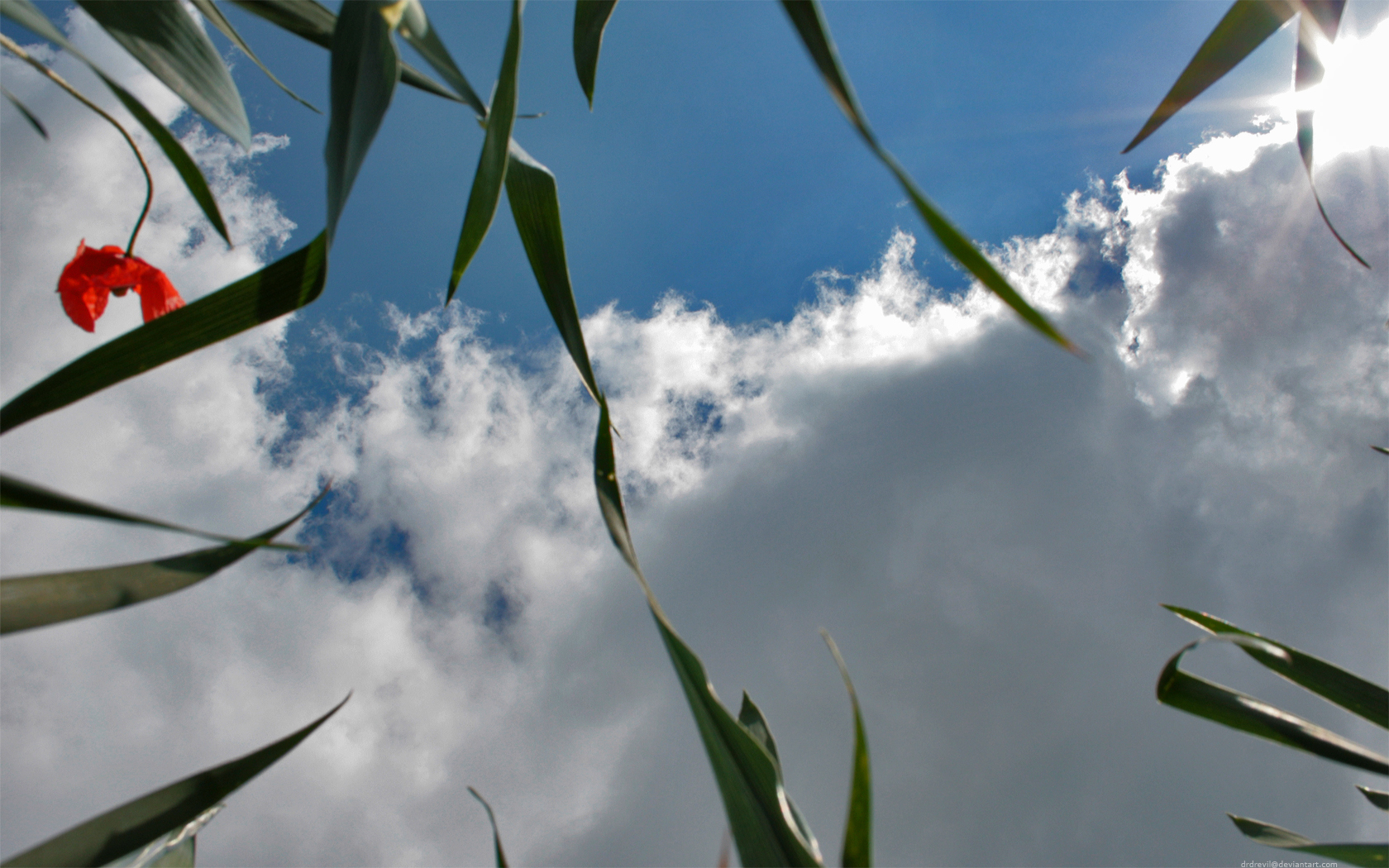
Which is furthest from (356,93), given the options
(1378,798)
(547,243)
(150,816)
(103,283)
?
(1378,798)

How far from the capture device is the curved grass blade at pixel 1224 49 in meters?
0.86

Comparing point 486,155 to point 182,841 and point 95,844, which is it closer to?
point 95,844

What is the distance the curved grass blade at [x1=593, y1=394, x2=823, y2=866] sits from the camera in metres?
0.51

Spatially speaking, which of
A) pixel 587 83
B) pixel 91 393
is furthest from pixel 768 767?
pixel 587 83

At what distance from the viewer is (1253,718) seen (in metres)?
0.78

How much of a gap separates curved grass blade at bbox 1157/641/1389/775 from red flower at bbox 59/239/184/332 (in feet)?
5.12

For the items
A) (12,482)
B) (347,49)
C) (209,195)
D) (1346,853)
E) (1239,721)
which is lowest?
(1346,853)

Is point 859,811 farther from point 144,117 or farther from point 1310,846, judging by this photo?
point 144,117

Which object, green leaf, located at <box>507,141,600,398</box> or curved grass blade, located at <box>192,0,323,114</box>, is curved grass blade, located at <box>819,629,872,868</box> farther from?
curved grass blade, located at <box>192,0,323,114</box>

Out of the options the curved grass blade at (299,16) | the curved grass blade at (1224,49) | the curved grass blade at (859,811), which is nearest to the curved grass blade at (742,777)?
the curved grass blade at (859,811)

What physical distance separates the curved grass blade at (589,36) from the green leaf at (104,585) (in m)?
0.70

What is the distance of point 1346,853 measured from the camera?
2.37ft

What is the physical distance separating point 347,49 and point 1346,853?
130 cm

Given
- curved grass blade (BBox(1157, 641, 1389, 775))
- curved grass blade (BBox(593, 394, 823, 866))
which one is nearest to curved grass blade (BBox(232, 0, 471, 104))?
curved grass blade (BBox(593, 394, 823, 866))
